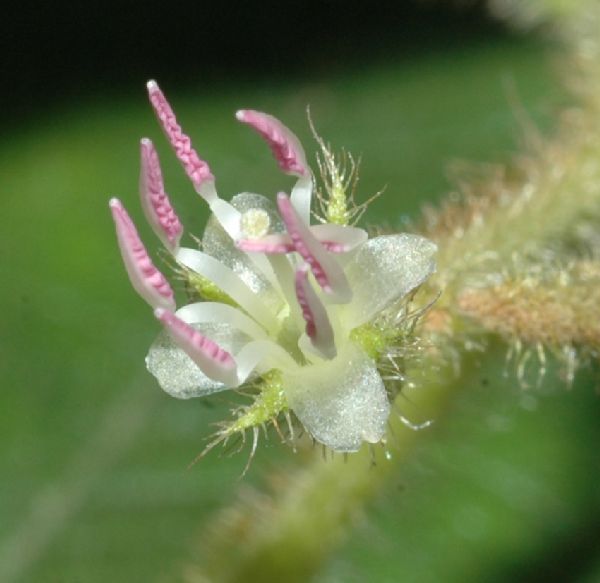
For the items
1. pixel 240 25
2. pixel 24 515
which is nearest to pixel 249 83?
pixel 240 25

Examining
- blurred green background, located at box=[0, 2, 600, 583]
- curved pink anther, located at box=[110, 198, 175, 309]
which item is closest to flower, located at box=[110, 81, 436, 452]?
curved pink anther, located at box=[110, 198, 175, 309]

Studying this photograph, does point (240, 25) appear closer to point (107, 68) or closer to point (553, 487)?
point (107, 68)

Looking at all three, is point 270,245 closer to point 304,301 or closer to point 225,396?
point 304,301

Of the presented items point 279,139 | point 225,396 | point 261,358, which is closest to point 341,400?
point 261,358

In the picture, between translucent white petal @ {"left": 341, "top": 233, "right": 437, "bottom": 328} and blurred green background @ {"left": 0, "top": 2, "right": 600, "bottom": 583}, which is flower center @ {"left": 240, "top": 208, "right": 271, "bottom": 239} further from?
blurred green background @ {"left": 0, "top": 2, "right": 600, "bottom": 583}

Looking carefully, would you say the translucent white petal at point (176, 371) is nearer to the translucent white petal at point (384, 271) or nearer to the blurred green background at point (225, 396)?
the translucent white petal at point (384, 271)

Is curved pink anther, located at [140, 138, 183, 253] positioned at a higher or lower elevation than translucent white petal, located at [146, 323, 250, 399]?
higher
